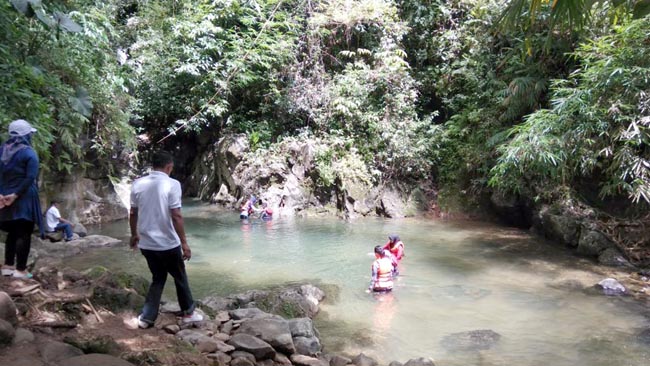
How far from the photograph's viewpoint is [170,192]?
393 cm

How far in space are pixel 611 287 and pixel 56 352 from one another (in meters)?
8.36

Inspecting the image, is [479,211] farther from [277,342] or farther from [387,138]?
[277,342]

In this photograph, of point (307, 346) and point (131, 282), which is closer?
point (307, 346)

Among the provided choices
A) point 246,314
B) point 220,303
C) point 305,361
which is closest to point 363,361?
point 305,361

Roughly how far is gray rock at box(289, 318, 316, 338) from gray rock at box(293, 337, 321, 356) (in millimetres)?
111

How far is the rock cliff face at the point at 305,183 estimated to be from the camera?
15.6 metres

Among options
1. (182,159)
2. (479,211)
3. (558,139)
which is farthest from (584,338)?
(182,159)

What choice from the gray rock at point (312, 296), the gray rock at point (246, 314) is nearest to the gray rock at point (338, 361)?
the gray rock at point (246, 314)

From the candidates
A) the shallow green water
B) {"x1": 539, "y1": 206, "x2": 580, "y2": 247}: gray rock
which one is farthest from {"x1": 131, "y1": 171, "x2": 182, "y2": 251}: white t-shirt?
{"x1": 539, "y1": 206, "x2": 580, "y2": 247}: gray rock

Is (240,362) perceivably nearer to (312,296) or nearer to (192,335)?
(192,335)

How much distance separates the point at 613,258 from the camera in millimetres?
9836

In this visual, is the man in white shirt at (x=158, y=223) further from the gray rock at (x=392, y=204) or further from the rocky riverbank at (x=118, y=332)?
the gray rock at (x=392, y=204)

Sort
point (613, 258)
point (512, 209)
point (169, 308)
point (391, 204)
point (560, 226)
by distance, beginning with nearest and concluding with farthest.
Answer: point (169, 308)
point (613, 258)
point (560, 226)
point (512, 209)
point (391, 204)

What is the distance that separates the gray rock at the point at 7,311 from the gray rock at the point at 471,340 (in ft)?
15.7
